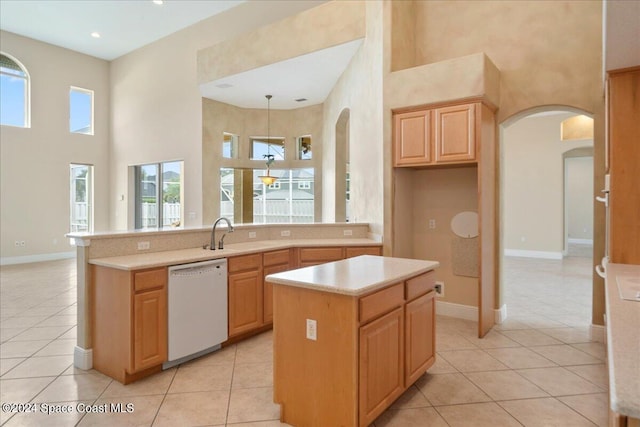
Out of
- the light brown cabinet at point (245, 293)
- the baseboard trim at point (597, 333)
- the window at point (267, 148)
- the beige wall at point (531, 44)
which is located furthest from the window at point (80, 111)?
the baseboard trim at point (597, 333)

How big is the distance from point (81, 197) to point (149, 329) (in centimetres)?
844

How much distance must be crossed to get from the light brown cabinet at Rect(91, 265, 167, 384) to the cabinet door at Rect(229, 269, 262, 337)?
0.68 m

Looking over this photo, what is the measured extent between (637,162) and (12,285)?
8.16 m

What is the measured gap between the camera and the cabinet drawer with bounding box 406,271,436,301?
2539mm

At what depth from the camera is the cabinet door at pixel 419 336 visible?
2.52m

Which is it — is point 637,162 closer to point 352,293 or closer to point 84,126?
point 352,293

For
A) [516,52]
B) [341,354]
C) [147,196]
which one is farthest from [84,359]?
[147,196]

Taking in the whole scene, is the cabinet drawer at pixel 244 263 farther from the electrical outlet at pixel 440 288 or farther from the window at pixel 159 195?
the window at pixel 159 195

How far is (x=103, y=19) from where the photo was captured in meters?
7.77

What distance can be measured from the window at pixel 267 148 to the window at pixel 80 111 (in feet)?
15.0

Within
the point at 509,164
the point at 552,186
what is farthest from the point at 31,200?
the point at 552,186

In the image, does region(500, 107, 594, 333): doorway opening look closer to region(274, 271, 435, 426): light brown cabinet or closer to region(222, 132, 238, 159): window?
region(274, 271, 435, 426): light brown cabinet

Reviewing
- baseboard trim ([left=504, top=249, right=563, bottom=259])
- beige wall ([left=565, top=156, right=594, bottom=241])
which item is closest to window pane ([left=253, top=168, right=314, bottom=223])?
baseboard trim ([left=504, top=249, right=563, bottom=259])

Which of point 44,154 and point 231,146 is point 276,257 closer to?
point 231,146
